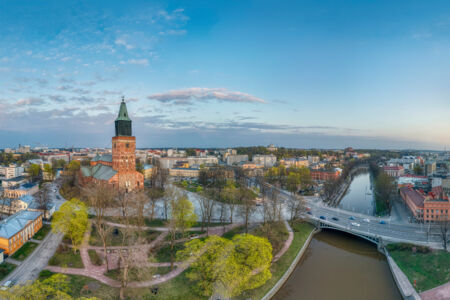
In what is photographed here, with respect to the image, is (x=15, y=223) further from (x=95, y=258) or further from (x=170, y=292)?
(x=170, y=292)

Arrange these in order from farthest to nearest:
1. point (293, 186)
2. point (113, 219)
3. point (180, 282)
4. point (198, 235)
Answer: point (293, 186), point (113, 219), point (198, 235), point (180, 282)

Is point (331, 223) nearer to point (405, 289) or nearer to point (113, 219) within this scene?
point (405, 289)

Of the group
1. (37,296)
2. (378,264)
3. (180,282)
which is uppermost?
(37,296)

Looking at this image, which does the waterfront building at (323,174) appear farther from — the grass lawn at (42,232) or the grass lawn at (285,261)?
the grass lawn at (42,232)

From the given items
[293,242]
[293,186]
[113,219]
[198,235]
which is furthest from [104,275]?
[293,186]

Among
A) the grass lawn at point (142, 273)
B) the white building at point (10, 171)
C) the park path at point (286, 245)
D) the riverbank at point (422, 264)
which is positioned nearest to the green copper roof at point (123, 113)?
the grass lawn at point (142, 273)

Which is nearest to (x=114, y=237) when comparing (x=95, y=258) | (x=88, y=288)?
(x=95, y=258)
